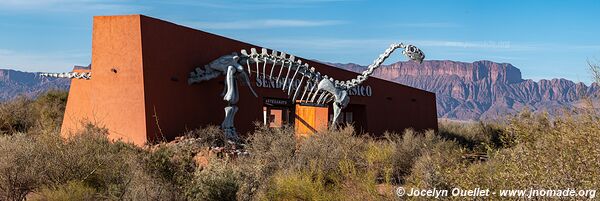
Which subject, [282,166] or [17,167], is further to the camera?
[282,166]

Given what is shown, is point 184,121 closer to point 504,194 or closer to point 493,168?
point 493,168

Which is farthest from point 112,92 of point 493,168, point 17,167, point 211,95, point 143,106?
point 493,168

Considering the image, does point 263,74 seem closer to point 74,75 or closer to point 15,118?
point 74,75

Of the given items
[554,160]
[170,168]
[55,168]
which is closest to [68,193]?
[55,168]

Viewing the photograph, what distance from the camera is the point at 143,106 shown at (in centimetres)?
1739

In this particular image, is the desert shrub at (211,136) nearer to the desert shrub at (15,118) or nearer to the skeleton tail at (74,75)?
the skeleton tail at (74,75)

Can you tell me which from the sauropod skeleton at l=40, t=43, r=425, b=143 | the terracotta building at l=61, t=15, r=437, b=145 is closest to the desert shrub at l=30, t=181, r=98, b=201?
the terracotta building at l=61, t=15, r=437, b=145

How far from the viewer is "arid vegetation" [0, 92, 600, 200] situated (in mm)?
5953

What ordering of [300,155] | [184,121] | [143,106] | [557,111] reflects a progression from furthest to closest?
[184,121] < [143,106] < [300,155] < [557,111]

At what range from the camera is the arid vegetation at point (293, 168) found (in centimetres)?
595

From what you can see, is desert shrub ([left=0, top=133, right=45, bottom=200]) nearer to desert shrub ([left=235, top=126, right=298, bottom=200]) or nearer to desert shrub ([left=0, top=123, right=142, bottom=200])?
desert shrub ([left=0, top=123, right=142, bottom=200])

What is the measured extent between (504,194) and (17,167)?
6.62m

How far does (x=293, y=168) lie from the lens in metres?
11.2

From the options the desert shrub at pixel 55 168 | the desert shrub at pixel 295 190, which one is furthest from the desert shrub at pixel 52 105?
the desert shrub at pixel 295 190
